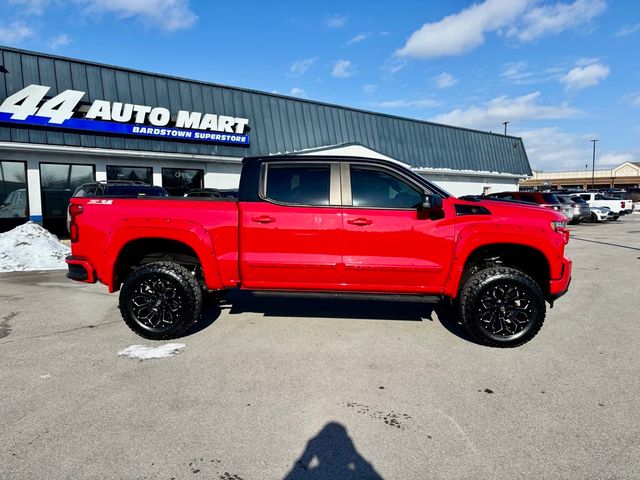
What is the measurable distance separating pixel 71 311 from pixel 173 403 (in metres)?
3.57

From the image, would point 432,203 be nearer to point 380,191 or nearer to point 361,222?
point 380,191

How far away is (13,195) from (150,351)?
1185 cm

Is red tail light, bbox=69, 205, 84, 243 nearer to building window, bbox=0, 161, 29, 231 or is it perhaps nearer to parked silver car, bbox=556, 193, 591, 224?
building window, bbox=0, 161, 29, 231

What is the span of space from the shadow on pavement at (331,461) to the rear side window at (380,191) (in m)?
2.48

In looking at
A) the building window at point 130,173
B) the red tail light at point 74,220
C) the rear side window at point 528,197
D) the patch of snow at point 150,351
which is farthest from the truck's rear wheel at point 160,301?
the rear side window at point 528,197

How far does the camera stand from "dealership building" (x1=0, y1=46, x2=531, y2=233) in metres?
12.3

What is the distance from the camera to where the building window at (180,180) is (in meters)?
15.6

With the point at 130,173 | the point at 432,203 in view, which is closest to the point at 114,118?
the point at 130,173

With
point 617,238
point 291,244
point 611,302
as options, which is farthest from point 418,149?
point 291,244

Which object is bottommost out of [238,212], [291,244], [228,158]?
[291,244]

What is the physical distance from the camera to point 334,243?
442 centimetres

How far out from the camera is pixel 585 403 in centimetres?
326

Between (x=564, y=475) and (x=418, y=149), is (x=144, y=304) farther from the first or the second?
(x=418, y=149)

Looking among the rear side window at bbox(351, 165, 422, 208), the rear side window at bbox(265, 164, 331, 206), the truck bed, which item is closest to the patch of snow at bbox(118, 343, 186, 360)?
the truck bed
